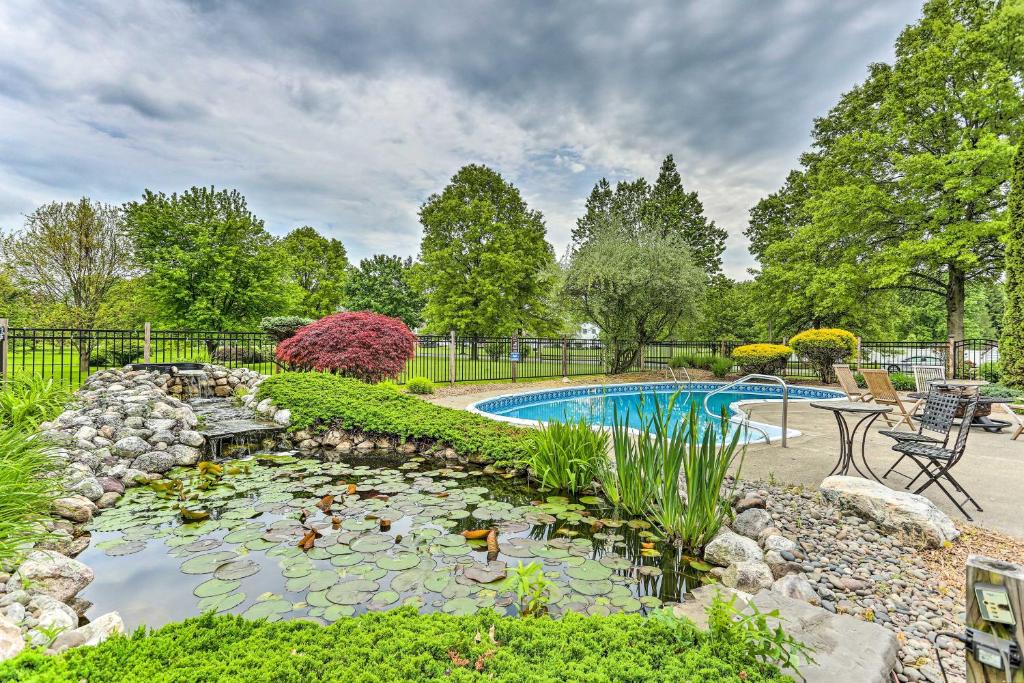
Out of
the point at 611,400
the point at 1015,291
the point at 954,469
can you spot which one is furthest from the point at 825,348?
the point at 954,469

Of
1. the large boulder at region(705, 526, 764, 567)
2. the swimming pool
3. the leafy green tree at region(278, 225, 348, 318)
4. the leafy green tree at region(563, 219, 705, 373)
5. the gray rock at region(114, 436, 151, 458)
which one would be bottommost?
the swimming pool

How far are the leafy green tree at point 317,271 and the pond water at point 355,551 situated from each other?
2373cm

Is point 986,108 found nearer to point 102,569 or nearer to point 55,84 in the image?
point 102,569

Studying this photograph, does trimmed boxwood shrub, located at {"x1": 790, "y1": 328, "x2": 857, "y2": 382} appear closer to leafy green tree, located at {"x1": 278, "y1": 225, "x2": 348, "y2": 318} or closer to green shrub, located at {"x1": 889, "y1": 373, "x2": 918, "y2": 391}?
green shrub, located at {"x1": 889, "y1": 373, "x2": 918, "y2": 391}

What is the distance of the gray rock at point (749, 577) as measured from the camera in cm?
236

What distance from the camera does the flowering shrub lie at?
8.92m

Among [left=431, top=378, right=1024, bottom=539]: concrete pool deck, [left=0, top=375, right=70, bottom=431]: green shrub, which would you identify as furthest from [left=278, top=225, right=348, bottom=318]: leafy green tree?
[left=431, top=378, right=1024, bottom=539]: concrete pool deck

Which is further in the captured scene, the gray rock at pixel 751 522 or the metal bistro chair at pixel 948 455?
the metal bistro chair at pixel 948 455

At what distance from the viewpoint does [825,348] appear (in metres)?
12.4

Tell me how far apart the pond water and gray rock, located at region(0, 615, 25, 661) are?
1.77ft

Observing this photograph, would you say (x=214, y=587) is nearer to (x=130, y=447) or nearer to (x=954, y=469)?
(x=130, y=447)

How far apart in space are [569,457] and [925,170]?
15.1 m

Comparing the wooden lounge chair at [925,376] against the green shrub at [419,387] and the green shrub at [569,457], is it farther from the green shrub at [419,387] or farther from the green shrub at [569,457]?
the green shrub at [419,387]

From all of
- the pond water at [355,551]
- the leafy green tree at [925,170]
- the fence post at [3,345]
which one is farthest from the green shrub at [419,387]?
the leafy green tree at [925,170]
